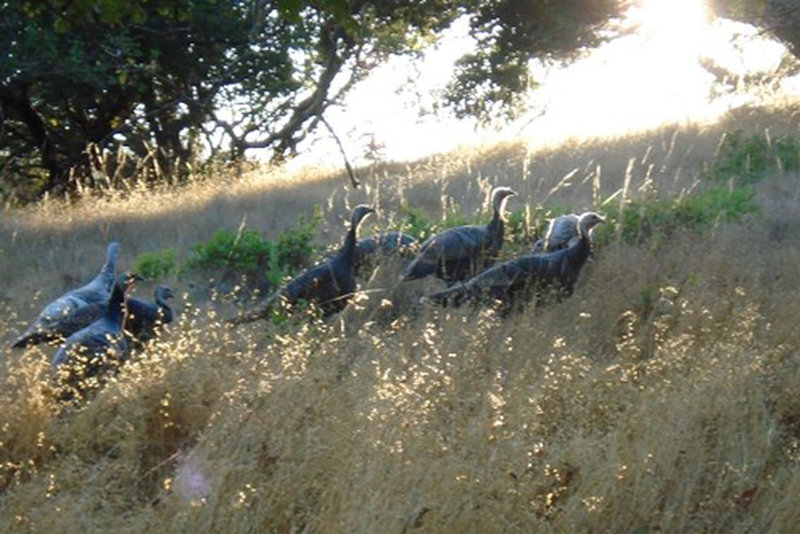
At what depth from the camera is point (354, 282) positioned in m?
10.1

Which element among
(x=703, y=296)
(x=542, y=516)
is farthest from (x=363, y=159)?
(x=542, y=516)

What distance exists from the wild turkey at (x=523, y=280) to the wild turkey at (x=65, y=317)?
2483mm

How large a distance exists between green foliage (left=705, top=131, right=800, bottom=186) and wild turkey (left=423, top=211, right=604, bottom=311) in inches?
190

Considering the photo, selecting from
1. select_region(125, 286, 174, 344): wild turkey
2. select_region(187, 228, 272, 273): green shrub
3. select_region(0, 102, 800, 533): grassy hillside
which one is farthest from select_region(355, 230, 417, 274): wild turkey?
select_region(125, 286, 174, 344): wild turkey

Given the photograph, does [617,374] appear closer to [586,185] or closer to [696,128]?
[586,185]

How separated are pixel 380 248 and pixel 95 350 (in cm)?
411

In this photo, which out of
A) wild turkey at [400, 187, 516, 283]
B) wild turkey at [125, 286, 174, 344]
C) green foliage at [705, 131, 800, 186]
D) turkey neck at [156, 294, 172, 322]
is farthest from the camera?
green foliage at [705, 131, 800, 186]

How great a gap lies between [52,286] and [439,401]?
6422mm

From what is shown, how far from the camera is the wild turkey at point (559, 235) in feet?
35.5

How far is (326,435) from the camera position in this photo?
5.75m

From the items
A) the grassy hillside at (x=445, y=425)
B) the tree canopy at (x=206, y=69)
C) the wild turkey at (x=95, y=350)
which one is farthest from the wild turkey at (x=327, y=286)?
the tree canopy at (x=206, y=69)

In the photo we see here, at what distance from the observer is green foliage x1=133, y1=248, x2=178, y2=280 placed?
11750mm

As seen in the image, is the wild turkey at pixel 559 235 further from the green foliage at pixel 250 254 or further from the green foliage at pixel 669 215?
the green foliage at pixel 250 254

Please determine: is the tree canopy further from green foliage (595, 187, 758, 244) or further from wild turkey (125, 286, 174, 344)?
wild turkey (125, 286, 174, 344)
